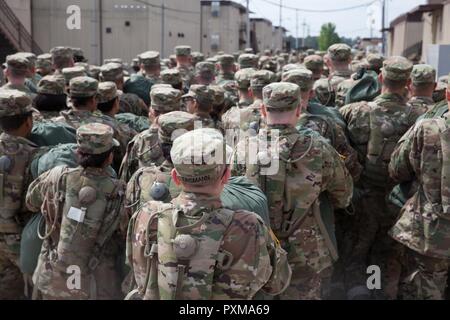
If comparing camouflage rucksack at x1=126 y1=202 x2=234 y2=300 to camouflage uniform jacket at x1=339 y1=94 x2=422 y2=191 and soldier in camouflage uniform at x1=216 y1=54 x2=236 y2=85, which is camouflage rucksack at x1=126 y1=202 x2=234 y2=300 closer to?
camouflage uniform jacket at x1=339 y1=94 x2=422 y2=191

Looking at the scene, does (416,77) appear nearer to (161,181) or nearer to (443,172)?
(443,172)

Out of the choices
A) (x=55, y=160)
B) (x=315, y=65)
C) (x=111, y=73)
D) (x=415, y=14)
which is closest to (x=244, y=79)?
(x=315, y=65)

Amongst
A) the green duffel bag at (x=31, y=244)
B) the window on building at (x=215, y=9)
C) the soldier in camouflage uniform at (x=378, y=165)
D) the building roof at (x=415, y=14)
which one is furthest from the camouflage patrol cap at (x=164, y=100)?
the window on building at (x=215, y=9)

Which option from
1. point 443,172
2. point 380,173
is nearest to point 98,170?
point 443,172

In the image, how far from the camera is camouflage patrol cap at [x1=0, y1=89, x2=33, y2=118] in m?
3.91

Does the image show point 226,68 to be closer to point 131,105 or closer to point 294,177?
point 131,105

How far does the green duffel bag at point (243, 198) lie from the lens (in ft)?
8.85

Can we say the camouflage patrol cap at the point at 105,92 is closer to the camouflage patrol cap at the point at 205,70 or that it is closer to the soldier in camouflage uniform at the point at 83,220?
the soldier in camouflage uniform at the point at 83,220

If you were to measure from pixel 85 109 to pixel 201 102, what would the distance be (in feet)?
3.60

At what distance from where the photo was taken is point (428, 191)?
3848 millimetres

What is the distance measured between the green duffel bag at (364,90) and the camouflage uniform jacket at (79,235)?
10.6ft

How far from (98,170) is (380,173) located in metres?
2.69

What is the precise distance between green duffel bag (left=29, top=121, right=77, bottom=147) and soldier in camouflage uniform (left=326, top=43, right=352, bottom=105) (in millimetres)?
3532

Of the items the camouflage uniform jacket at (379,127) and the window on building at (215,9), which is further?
the window on building at (215,9)
